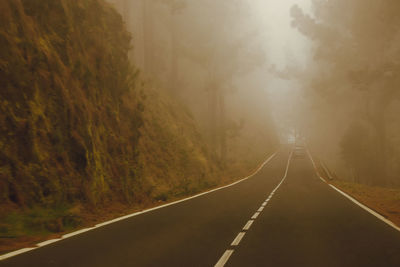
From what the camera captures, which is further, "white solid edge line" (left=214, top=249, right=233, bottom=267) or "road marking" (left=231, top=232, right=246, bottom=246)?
"road marking" (left=231, top=232, right=246, bottom=246)

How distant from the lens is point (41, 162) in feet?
36.9

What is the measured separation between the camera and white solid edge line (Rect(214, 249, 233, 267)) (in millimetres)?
6711

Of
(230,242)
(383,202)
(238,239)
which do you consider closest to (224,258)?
(230,242)

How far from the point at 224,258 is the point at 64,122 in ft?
26.3

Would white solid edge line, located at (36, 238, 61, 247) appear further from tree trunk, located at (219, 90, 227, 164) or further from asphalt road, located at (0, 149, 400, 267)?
tree trunk, located at (219, 90, 227, 164)

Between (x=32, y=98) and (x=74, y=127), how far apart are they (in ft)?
6.26

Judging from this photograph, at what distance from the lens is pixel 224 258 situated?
7156mm

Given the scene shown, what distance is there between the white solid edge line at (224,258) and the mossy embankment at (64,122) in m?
3.97

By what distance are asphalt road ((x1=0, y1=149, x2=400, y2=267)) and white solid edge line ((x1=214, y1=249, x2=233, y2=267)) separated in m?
0.02

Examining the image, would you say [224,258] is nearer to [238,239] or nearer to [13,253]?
[238,239]

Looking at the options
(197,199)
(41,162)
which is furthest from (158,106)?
(41,162)

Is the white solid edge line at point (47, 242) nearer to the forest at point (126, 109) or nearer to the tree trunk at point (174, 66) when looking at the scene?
the forest at point (126, 109)

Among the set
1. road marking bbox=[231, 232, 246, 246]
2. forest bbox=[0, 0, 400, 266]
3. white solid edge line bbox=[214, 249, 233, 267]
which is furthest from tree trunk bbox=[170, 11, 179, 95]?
white solid edge line bbox=[214, 249, 233, 267]

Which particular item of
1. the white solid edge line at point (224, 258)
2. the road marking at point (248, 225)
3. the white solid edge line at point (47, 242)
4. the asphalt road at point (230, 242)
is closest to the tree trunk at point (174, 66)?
the asphalt road at point (230, 242)
